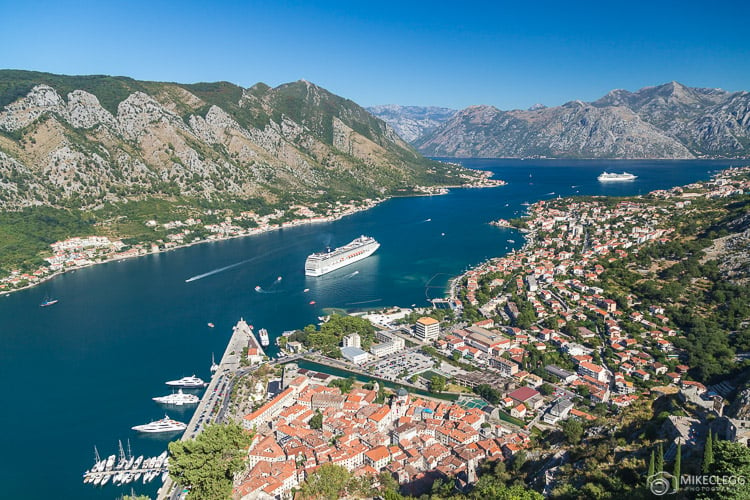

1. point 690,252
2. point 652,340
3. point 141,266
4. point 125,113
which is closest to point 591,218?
point 690,252

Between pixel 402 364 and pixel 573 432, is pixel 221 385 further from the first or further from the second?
pixel 573 432

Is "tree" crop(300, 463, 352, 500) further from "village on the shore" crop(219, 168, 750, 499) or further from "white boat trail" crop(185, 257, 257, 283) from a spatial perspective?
"white boat trail" crop(185, 257, 257, 283)

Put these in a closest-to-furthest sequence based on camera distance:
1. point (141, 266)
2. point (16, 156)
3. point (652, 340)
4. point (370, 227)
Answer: point (652, 340) < point (141, 266) < point (16, 156) < point (370, 227)

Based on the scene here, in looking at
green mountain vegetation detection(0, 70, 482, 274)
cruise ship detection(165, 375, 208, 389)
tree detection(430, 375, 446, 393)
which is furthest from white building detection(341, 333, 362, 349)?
green mountain vegetation detection(0, 70, 482, 274)

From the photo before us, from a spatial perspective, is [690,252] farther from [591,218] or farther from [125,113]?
[125,113]

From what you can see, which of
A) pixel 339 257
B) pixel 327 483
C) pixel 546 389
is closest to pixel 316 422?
pixel 327 483

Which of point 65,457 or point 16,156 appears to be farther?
point 16,156

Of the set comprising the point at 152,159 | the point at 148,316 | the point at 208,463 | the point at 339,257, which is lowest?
the point at 148,316

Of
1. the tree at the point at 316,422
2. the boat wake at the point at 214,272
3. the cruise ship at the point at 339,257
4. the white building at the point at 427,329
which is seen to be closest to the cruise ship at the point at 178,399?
the tree at the point at 316,422
